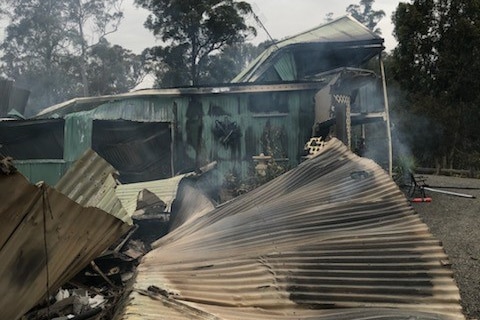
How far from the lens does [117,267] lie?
4.41 metres

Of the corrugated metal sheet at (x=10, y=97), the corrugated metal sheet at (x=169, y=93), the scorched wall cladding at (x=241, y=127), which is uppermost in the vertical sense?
the corrugated metal sheet at (x=10, y=97)

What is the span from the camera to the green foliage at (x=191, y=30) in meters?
22.5

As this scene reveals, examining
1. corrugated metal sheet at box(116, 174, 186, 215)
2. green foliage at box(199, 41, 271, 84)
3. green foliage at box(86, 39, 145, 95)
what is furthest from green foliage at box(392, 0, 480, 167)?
green foliage at box(86, 39, 145, 95)

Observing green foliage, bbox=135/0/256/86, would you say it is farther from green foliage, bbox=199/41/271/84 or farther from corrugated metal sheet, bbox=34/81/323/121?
corrugated metal sheet, bbox=34/81/323/121

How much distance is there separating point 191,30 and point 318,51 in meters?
13.0

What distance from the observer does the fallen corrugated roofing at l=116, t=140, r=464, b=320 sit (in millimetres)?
2037

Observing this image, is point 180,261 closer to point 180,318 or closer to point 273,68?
point 180,318

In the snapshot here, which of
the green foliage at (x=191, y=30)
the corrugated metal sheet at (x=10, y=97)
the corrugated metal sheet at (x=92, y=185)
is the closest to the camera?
the corrugated metal sheet at (x=92, y=185)

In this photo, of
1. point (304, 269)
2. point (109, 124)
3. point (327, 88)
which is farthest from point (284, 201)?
point (109, 124)

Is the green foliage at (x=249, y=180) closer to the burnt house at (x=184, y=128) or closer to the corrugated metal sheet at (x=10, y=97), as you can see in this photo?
the burnt house at (x=184, y=128)

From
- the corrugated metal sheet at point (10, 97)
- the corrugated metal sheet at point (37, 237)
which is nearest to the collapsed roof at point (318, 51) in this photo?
the corrugated metal sheet at point (10, 97)

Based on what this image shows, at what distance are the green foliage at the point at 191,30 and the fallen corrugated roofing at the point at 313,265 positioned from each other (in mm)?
20477

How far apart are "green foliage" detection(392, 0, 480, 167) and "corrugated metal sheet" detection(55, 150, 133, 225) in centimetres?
1701

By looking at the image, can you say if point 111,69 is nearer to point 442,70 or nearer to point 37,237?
point 442,70
